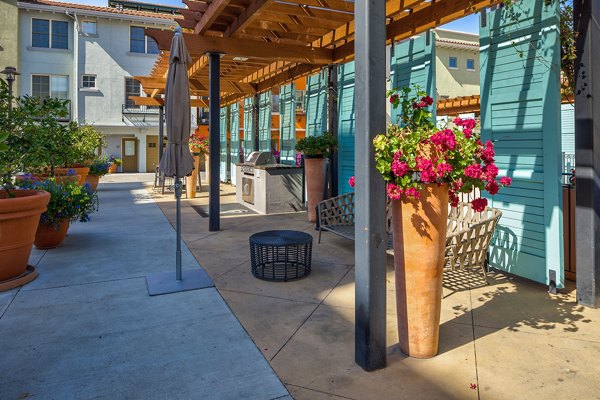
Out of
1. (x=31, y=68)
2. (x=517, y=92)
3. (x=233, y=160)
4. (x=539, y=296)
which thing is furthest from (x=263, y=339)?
(x=31, y=68)

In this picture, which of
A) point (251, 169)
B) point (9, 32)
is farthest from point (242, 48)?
point (9, 32)

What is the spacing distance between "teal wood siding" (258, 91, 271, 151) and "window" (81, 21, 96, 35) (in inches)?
641

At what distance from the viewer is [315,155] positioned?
7.67 m

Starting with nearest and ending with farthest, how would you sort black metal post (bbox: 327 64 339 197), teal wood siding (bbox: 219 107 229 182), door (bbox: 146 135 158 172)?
black metal post (bbox: 327 64 339 197) < teal wood siding (bbox: 219 107 229 182) < door (bbox: 146 135 158 172)

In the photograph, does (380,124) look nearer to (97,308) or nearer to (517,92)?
(517,92)

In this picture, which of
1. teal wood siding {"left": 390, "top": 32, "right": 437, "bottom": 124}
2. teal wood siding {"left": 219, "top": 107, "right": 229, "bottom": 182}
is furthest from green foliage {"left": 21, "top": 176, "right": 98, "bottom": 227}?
teal wood siding {"left": 219, "top": 107, "right": 229, "bottom": 182}

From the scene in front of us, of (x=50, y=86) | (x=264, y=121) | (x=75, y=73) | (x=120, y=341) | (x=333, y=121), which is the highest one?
(x=75, y=73)

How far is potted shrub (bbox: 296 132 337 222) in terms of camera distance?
753 cm

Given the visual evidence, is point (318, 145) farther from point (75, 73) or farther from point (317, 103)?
point (75, 73)

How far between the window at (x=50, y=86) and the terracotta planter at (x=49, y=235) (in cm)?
2088

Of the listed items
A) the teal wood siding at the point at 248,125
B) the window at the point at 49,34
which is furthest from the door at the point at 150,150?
the teal wood siding at the point at 248,125

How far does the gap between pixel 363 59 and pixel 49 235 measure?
5.23m

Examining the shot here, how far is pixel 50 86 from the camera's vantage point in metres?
23.4

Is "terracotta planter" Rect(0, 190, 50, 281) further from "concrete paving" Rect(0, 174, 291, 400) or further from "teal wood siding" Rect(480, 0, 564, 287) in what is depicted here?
"teal wood siding" Rect(480, 0, 564, 287)
